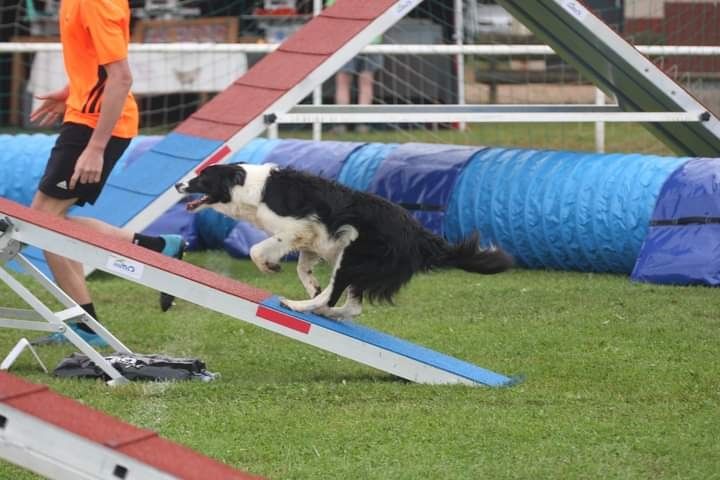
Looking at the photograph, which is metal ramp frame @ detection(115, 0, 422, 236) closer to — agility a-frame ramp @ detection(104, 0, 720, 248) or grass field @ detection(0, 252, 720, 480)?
agility a-frame ramp @ detection(104, 0, 720, 248)

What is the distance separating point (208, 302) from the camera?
4.78m

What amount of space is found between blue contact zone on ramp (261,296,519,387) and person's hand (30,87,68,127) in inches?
85.5

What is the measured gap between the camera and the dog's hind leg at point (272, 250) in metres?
5.36

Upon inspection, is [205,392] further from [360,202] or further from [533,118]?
[533,118]

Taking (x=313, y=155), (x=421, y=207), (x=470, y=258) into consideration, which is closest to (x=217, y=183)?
(x=470, y=258)

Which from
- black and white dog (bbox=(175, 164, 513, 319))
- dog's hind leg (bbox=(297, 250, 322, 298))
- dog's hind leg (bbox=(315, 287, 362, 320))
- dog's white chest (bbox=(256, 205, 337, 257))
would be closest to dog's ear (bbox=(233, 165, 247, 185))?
black and white dog (bbox=(175, 164, 513, 319))

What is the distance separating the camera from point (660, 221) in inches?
305

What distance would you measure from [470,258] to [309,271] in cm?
76

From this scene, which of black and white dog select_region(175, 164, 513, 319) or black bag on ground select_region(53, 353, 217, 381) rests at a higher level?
black and white dog select_region(175, 164, 513, 319)

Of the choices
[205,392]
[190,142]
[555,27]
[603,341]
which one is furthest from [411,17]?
[205,392]

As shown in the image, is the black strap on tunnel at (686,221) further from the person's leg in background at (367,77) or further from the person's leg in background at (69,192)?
the person's leg in background at (367,77)

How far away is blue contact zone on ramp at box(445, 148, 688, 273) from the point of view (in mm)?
7914

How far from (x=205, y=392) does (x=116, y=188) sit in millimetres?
3036

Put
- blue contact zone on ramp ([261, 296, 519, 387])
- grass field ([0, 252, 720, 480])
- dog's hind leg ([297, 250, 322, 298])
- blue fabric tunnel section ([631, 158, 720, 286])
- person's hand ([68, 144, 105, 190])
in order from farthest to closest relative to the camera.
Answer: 1. blue fabric tunnel section ([631, 158, 720, 286])
2. person's hand ([68, 144, 105, 190])
3. dog's hind leg ([297, 250, 322, 298])
4. blue contact zone on ramp ([261, 296, 519, 387])
5. grass field ([0, 252, 720, 480])
